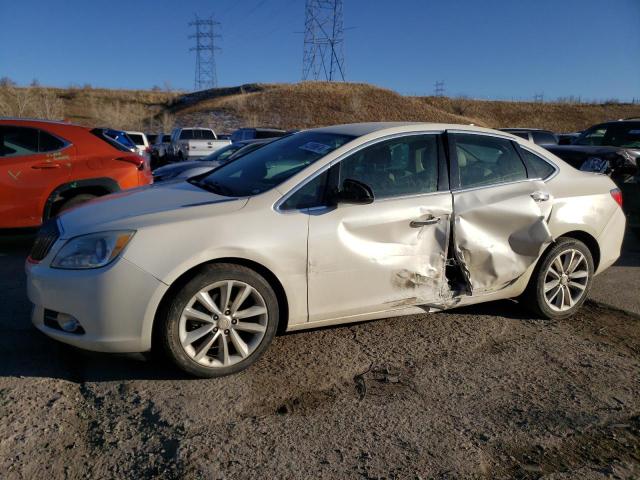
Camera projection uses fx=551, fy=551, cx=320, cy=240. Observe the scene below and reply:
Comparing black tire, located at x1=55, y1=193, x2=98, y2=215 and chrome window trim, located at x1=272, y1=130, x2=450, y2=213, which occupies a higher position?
chrome window trim, located at x1=272, y1=130, x2=450, y2=213

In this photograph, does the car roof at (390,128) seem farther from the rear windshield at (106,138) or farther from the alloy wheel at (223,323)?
the rear windshield at (106,138)

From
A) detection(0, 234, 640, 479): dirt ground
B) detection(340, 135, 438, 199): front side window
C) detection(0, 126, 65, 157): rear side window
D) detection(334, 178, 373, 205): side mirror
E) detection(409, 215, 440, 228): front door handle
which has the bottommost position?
detection(0, 234, 640, 479): dirt ground

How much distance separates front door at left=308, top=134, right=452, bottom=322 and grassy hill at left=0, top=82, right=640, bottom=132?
4694cm

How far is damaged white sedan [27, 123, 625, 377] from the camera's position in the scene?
3268 mm

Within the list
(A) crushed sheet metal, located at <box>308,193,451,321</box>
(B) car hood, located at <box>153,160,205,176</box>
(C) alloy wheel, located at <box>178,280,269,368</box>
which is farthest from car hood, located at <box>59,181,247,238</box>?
(B) car hood, located at <box>153,160,205,176</box>

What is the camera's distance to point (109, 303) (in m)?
3.17

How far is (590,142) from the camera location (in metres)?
10.7

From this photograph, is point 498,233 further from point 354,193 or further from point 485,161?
point 354,193

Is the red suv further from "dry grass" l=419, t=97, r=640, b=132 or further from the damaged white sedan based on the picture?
"dry grass" l=419, t=97, r=640, b=132

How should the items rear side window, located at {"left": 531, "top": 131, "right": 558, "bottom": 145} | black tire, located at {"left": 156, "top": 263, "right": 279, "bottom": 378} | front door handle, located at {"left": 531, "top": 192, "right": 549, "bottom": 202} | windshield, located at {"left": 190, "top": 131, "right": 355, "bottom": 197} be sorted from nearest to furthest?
1. black tire, located at {"left": 156, "top": 263, "right": 279, "bottom": 378}
2. windshield, located at {"left": 190, "top": 131, "right": 355, "bottom": 197}
3. front door handle, located at {"left": 531, "top": 192, "right": 549, "bottom": 202}
4. rear side window, located at {"left": 531, "top": 131, "right": 558, "bottom": 145}

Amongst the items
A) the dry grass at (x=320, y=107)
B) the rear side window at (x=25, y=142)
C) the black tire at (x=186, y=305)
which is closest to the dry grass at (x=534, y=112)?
the dry grass at (x=320, y=107)

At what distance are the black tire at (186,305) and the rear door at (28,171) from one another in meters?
4.05

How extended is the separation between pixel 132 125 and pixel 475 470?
59381 millimetres

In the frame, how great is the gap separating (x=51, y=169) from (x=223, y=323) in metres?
4.28
